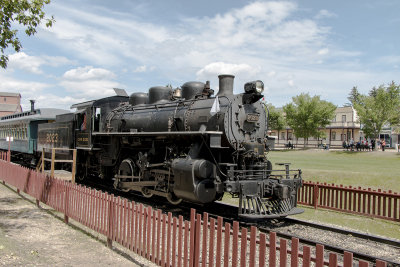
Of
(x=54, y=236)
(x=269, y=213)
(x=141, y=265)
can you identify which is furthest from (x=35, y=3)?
(x=269, y=213)

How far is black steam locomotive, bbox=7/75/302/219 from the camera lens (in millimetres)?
8609

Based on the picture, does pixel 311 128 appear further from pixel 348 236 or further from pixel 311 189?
pixel 348 236

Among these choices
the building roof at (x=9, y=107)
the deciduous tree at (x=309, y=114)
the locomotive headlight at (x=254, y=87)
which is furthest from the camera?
the building roof at (x=9, y=107)

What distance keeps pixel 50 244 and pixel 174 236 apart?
9.79 feet

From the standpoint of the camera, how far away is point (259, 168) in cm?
924

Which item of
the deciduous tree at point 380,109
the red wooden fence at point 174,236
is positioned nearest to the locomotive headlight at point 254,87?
the red wooden fence at point 174,236

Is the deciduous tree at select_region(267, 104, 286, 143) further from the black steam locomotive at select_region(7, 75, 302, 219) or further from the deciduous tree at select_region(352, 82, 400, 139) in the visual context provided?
the black steam locomotive at select_region(7, 75, 302, 219)

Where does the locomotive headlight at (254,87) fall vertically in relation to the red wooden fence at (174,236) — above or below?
above

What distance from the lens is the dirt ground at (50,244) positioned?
233 inches

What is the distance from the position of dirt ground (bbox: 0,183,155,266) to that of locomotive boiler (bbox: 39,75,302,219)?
2.58 meters

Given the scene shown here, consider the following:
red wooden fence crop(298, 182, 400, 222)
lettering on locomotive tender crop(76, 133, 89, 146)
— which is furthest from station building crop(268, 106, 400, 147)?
lettering on locomotive tender crop(76, 133, 89, 146)

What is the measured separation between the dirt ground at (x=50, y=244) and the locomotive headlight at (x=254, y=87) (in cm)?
529

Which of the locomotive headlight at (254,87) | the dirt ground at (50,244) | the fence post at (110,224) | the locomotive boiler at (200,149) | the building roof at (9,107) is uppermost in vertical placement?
the building roof at (9,107)

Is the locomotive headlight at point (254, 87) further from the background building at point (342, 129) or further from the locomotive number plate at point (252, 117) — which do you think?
the background building at point (342, 129)
